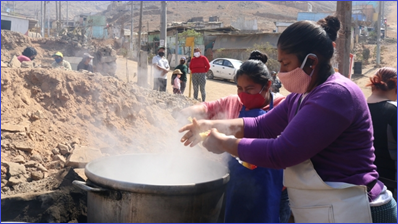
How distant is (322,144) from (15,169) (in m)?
3.31

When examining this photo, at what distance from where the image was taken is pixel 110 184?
2.03m

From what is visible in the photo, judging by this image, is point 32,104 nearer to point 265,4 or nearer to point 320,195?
point 320,195

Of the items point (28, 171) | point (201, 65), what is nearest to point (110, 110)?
point (28, 171)

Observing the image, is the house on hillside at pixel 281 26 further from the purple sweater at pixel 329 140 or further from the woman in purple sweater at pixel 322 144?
the purple sweater at pixel 329 140

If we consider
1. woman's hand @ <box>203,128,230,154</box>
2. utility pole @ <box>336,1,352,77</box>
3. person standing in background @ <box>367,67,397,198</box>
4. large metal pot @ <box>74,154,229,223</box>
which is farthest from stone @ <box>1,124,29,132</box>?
utility pole @ <box>336,1,352,77</box>

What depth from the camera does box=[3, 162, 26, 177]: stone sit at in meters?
3.65

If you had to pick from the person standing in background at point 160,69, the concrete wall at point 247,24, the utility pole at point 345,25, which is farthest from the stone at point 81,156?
the concrete wall at point 247,24

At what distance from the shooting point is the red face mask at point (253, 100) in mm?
2699

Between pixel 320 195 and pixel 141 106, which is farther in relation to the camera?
pixel 141 106

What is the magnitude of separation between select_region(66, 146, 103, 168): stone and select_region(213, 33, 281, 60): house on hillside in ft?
76.8

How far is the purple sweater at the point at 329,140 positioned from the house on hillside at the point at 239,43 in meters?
25.4

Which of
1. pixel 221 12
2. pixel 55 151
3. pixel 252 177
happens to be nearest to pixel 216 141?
pixel 252 177

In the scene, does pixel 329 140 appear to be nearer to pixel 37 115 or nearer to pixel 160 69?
pixel 37 115

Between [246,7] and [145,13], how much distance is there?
2214cm
